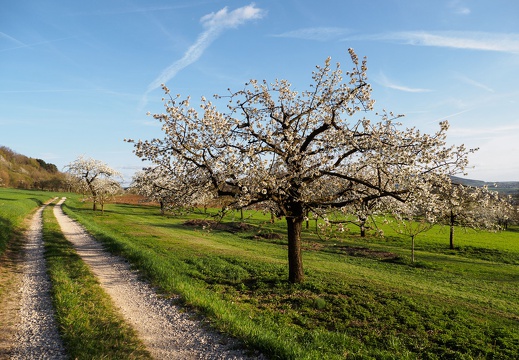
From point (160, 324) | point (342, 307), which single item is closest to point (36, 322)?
point (160, 324)

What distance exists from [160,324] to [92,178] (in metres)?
66.7

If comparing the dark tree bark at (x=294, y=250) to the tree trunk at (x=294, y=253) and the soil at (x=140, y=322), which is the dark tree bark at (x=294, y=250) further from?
the soil at (x=140, y=322)

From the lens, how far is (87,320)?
384 inches

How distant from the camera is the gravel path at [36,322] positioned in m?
8.05

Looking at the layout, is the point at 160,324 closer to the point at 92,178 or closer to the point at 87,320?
the point at 87,320

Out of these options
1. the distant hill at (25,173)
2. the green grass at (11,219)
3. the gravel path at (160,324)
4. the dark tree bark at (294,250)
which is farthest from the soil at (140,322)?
the distant hill at (25,173)

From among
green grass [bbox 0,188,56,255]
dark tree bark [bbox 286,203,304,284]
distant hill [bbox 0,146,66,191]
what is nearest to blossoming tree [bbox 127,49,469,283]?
dark tree bark [bbox 286,203,304,284]

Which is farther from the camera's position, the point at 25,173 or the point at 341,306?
A: the point at 25,173

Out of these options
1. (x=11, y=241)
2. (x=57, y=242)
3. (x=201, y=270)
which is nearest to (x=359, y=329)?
(x=201, y=270)

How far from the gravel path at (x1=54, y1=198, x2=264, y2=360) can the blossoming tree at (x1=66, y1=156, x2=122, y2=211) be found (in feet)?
183

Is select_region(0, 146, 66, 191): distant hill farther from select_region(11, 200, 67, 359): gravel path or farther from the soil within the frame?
the soil

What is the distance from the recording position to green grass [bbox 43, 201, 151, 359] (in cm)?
805

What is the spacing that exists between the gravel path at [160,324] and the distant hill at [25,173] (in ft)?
483

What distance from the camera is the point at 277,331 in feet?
35.1
